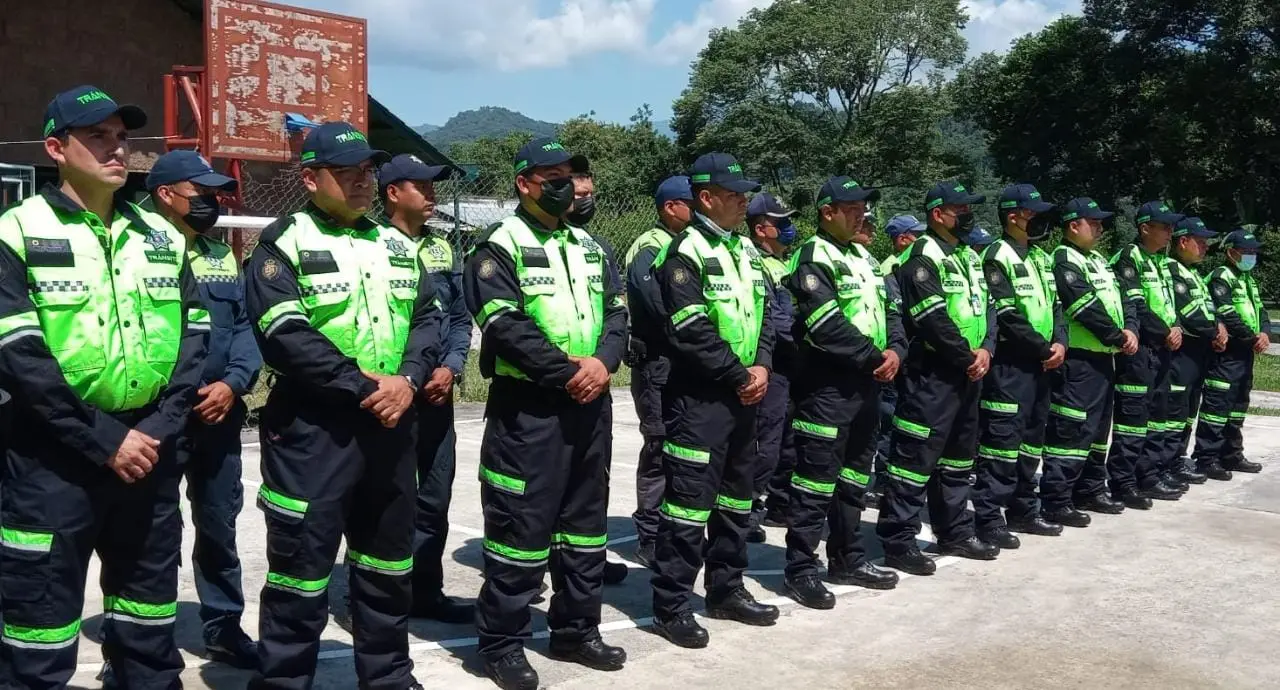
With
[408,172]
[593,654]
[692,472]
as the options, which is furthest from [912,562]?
[408,172]

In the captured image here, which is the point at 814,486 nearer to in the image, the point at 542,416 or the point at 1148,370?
the point at 542,416

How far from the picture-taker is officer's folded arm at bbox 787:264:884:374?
20.1 ft

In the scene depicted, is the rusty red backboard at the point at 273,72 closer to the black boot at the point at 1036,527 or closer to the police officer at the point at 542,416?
the black boot at the point at 1036,527

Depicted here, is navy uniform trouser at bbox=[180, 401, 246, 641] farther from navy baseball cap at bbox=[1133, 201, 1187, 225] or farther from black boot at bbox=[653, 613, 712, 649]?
navy baseball cap at bbox=[1133, 201, 1187, 225]

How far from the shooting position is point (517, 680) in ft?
15.6

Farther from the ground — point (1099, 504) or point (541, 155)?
point (541, 155)

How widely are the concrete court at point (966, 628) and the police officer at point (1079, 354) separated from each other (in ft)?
1.30

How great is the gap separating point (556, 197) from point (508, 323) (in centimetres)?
59

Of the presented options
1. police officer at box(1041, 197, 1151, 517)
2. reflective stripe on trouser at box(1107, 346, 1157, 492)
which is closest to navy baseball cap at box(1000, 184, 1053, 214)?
police officer at box(1041, 197, 1151, 517)

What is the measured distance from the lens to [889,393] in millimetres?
9477

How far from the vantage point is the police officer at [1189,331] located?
30.9 ft

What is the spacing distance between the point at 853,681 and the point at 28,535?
3191 millimetres

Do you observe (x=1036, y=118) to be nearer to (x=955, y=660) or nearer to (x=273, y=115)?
(x=273, y=115)

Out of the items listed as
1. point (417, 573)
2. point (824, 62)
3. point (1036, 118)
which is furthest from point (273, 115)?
point (824, 62)
